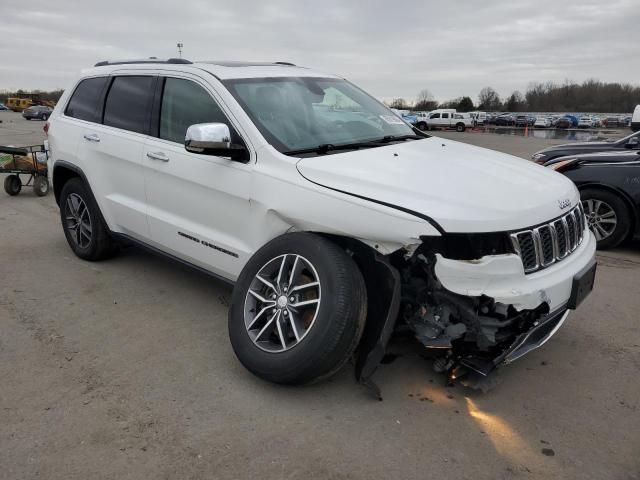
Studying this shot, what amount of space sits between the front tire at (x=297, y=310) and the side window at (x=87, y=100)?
2.66 m

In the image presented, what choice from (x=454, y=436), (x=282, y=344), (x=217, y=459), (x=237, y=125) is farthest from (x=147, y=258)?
(x=454, y=436)

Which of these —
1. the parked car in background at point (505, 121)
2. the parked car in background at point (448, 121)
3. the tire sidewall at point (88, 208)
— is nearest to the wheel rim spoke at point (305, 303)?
the tire sidewall at point (88, 208)

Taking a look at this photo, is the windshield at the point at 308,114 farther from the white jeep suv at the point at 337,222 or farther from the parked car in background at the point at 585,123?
the parked car in background at the point at 585,123

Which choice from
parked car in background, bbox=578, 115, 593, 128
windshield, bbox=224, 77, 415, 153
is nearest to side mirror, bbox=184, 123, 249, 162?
windshield, bbox=224, 77, 415, 153

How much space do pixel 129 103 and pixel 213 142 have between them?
1635 mm

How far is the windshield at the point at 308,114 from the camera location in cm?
364

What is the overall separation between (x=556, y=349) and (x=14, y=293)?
14.5 ft

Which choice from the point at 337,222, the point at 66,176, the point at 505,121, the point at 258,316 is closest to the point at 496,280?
the point at 337,222

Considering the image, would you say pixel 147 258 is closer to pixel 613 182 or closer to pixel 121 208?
pixel 121 208

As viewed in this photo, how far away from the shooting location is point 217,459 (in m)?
2.59

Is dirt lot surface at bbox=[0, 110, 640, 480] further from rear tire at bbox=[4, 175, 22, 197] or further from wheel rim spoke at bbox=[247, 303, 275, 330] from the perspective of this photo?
rear tire at bbox=[4, 175, 22, 197]

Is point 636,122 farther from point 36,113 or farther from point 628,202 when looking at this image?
point 36,113

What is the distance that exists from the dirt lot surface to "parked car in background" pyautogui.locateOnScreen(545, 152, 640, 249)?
81.6 inches

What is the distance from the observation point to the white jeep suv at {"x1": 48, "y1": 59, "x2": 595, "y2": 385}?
9.29 feet
